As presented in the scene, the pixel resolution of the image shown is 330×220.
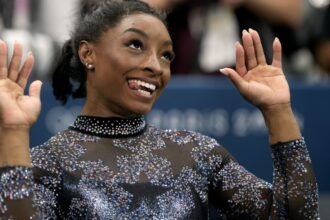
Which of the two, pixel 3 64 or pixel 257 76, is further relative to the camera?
pixel 257 76

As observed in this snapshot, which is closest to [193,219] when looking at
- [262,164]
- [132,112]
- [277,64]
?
[132,112]

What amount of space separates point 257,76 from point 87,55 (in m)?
0.46


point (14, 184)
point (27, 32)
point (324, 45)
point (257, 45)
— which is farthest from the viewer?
point (324, 45)

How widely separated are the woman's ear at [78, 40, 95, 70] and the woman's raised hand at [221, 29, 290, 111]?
0.36 m

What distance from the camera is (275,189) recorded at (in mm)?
2482

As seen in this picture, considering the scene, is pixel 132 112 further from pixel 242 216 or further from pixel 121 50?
pixel 242 216

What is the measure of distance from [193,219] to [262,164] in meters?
1.80

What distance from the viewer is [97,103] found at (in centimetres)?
255

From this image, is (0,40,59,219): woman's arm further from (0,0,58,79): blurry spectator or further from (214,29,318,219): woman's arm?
(0,0,58,79): blurry spectator

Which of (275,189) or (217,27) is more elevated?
(217,27)

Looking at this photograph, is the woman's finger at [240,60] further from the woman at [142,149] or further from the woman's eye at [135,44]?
the woman's eye at [135,44]

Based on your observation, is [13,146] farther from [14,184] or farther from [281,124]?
[281,124]

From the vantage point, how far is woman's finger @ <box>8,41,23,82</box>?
2.29 m

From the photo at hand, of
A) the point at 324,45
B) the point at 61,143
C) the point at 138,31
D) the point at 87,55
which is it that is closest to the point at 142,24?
the point at 138,31
